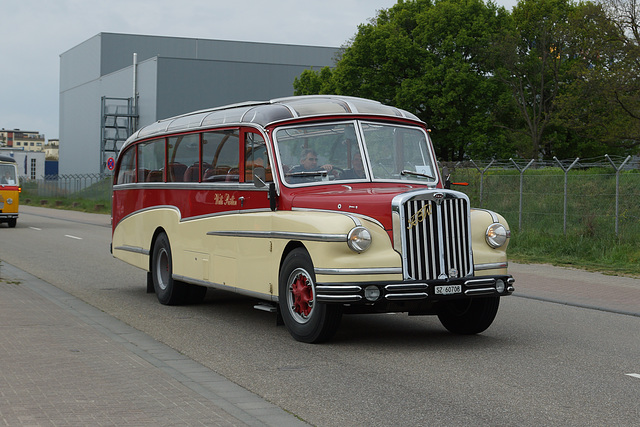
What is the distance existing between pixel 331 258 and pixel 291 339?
1293 mm

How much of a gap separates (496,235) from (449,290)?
918 mm

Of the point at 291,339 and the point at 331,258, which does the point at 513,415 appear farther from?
the point at 291,339

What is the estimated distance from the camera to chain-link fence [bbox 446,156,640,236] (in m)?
17.9

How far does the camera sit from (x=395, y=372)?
7.36m

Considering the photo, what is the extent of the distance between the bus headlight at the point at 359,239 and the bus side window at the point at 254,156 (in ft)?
5.34

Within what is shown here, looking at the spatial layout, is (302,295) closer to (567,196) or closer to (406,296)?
(406,296)

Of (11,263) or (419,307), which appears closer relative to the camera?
(419,307)

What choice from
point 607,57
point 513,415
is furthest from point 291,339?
point 607,57

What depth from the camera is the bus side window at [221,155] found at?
33.1 ft

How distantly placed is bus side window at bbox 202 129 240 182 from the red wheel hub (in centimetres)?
184

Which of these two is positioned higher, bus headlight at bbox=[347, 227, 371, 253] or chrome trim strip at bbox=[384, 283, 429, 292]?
bus headlight at bbox=[347, 227, 371, 253]

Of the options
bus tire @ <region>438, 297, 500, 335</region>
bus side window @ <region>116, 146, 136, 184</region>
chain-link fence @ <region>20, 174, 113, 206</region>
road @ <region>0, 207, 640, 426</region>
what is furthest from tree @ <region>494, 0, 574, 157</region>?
bus tire @ <region>438, 297, 500, 335</region>

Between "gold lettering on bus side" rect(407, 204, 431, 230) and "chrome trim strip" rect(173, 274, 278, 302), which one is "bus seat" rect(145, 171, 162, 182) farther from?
"gold lettering on bus side" rect(407, 204, 431, 230)

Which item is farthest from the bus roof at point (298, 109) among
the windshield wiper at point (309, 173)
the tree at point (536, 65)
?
the tree at point (536, 65)
